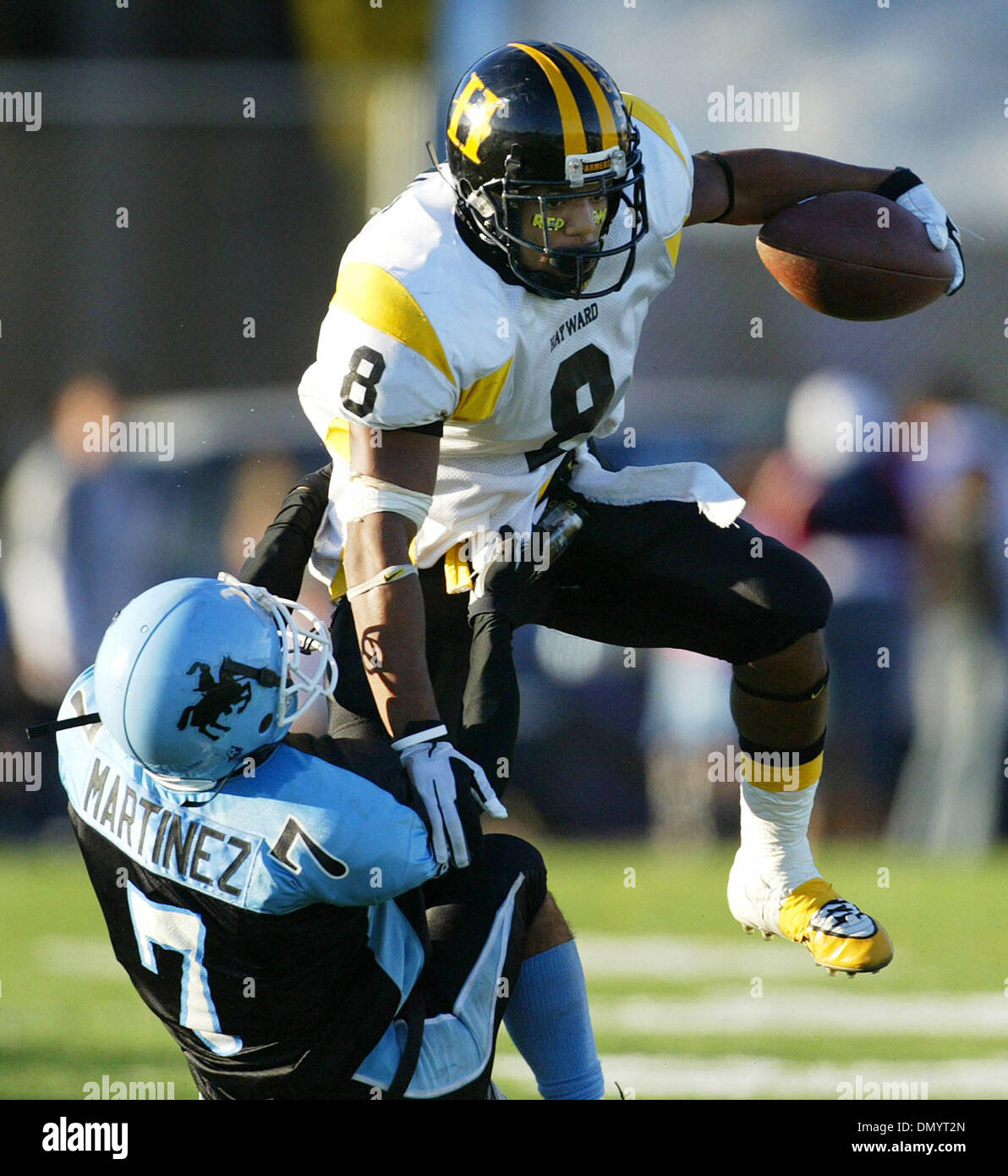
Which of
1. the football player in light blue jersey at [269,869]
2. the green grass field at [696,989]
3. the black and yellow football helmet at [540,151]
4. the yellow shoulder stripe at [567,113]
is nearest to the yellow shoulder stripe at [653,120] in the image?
the black and yellow football helmet at [540,151]

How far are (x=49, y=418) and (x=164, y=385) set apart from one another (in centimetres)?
66

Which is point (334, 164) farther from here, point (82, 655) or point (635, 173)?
point (635, 173)

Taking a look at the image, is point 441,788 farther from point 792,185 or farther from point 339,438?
point 792,185

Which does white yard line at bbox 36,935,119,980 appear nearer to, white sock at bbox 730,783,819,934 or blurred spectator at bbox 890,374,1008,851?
white sock at bbox 730,783,819,934

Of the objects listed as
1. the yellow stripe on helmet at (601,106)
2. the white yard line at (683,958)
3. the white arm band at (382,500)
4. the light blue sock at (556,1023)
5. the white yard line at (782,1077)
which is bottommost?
the white yard line at (683,958)

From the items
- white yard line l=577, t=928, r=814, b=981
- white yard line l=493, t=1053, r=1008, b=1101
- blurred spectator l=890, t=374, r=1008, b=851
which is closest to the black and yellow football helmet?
white yard line l=493, t=1053, r=1008, b=1101

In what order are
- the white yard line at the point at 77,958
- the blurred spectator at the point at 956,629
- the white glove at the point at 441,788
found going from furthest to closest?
the blurred spectator at the point at 956,629, the white yard line at the point at 77,958, the white glove at the point at 441,788

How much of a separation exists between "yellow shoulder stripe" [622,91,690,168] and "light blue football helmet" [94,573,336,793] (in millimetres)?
1400

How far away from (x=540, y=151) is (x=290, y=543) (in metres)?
0.91

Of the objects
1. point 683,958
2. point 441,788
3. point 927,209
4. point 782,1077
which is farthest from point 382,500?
point 683,958

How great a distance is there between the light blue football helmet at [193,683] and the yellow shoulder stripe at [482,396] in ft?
2.33

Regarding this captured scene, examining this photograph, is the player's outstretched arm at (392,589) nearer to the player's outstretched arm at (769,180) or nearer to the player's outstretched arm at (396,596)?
the player's outstretched arm at (396,596)

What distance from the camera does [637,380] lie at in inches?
291

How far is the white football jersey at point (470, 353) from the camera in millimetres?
2918
